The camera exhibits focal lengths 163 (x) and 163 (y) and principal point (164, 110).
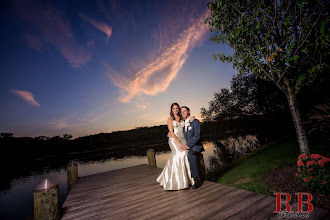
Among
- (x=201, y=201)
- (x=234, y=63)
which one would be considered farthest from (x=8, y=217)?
(x=234, y=63)

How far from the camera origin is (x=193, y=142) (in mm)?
4621

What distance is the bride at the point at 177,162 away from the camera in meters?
4.58

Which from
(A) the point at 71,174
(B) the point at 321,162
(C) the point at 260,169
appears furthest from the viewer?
(C) the point at 260,169

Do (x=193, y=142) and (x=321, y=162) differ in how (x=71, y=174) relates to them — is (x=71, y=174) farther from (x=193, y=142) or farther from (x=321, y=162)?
(x=321, y=162)

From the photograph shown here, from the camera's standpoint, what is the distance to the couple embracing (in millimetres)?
4527

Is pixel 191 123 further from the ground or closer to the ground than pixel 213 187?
further from the ground

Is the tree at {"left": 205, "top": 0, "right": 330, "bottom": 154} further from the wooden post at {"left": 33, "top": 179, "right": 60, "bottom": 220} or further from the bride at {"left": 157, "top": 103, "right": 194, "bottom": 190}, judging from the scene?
the wooden post at {"left": 33, "top": 179, "right": 60, "bottom": 220}

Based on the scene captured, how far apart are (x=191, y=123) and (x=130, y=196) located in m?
2.76

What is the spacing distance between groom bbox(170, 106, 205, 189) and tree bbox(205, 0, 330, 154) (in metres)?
2.58

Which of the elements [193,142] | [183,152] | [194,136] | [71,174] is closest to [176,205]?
[183,152]

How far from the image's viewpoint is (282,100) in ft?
47.4

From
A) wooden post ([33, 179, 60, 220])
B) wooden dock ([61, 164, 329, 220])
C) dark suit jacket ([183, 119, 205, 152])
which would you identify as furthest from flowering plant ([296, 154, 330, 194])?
wooden post ([33, 179, 60, 220])

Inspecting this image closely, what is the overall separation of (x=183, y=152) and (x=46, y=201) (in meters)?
3.43

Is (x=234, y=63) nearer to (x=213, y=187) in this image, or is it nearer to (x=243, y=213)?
(x=213, y=187)
